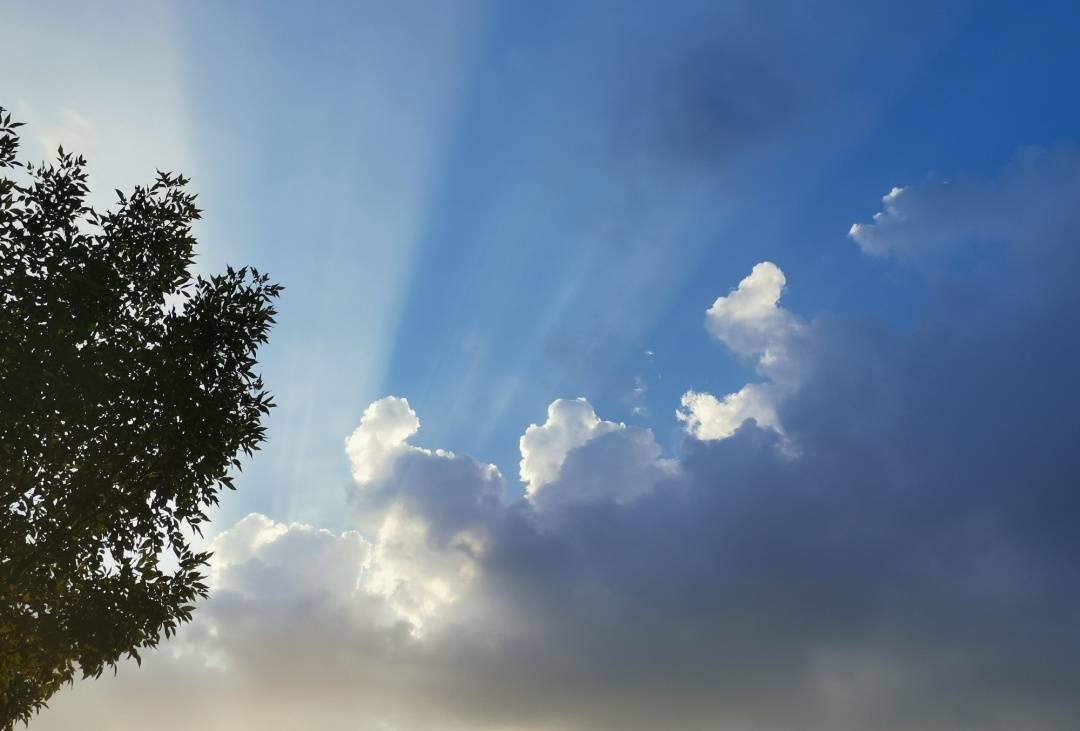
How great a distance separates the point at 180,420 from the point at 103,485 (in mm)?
2900

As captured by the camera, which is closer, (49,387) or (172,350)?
(49,387)

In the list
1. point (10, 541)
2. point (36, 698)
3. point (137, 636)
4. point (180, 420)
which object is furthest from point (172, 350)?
point (36, 698)

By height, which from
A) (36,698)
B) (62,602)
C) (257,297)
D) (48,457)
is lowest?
(36,698)

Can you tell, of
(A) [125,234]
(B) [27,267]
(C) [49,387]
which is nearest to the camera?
(C) [49,387]

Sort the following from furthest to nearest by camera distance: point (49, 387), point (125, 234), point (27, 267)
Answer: point (125, 234)
point (27, 267)
point (49, 387)

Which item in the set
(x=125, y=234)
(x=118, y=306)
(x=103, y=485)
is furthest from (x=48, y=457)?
(x=125, y=234)

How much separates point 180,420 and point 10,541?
5600mm

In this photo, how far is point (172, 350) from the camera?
24734mm

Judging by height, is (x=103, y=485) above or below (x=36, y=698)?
above

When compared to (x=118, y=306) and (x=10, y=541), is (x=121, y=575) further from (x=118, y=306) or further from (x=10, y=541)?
(x=118, y=306)

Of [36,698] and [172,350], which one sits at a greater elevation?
[172,350]

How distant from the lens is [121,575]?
24391mm

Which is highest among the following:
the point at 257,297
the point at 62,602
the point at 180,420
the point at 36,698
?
the point at 257,297

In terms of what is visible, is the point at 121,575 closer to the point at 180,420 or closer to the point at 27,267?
the point at 180,420
